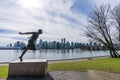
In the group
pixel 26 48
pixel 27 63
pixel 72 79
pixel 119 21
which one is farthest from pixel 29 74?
pixel 119 21

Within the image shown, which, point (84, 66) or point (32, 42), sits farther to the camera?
point (84, 66)

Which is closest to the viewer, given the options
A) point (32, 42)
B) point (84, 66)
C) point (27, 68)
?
point (27, 68)

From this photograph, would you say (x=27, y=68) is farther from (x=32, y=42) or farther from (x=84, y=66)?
(x=84, y=66)

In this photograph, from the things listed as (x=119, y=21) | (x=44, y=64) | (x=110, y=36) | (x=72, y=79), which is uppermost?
(x=119, y=21)

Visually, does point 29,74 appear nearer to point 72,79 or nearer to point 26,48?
point 26,48

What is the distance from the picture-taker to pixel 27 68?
949cm

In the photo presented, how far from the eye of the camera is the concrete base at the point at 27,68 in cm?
938

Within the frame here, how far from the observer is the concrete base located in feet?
30.8

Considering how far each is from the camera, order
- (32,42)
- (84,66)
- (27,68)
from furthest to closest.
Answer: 1. (84,66)
2. (32,42)
3. (27,68)

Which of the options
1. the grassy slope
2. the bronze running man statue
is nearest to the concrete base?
the bronze running man statue

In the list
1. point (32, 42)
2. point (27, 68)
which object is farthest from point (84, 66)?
point (27, 68)

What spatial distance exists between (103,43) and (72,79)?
28.1m

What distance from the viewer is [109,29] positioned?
35.5 metres

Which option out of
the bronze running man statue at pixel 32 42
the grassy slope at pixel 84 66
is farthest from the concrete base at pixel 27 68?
the grassy slope at pixel 84 66
